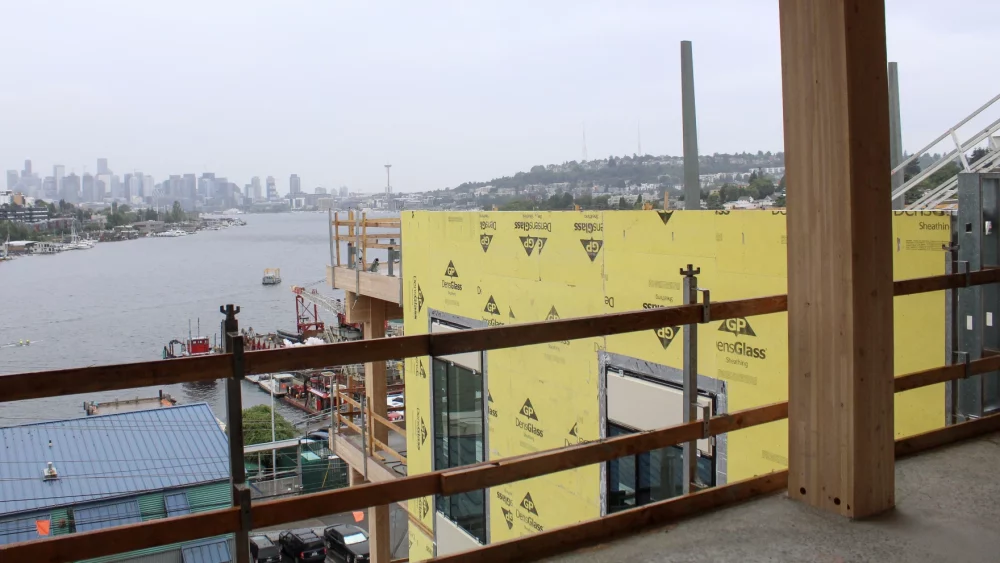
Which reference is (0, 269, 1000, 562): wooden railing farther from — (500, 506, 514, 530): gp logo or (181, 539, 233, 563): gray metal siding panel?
(181, 539, 233, 563): gray metal siding panel

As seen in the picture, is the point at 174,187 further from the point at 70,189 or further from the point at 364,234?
the point at 364,234

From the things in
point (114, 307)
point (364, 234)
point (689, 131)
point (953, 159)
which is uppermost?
point (689, 131)

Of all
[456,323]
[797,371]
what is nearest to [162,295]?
[456,323]

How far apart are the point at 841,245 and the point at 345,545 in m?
17.6

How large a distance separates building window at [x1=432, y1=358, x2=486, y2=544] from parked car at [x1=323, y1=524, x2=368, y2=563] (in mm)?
9172

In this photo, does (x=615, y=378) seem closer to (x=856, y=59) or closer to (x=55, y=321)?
(x=856, y=59)

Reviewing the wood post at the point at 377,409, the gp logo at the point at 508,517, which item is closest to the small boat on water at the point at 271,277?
the wood post at the point at 377,409

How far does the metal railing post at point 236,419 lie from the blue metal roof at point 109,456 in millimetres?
10643

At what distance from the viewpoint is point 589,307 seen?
7.05 m

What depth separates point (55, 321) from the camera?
16.2m

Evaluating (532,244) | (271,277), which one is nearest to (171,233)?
(532,244)

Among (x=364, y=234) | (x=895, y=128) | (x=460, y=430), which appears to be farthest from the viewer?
(x=364, y=234)

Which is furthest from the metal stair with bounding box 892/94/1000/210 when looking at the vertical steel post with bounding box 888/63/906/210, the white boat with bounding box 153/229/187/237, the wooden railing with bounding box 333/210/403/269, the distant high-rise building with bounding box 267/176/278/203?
the distant high-rise building with bounding box 267/176/278/203

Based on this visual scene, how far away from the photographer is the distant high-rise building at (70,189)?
35.7ft
